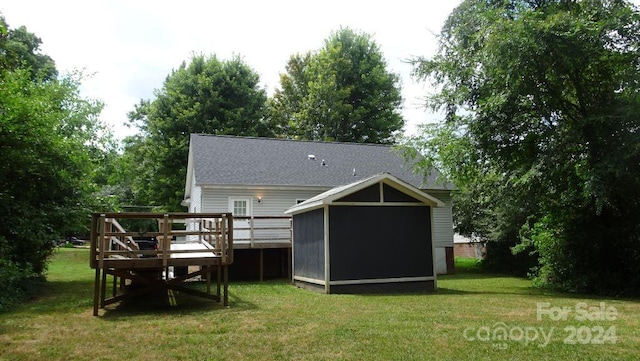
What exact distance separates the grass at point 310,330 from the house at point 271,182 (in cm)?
634

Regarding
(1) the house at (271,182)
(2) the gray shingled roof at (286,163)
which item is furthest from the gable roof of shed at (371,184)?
(2) the gray shingled roof at (286,163)

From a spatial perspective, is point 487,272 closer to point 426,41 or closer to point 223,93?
point 426,41

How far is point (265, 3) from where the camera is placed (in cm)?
909

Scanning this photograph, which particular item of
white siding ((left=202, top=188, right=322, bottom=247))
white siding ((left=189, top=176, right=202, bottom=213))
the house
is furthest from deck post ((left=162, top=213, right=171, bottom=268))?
white siding ((left=189, top=176, right=202, bottom=213))

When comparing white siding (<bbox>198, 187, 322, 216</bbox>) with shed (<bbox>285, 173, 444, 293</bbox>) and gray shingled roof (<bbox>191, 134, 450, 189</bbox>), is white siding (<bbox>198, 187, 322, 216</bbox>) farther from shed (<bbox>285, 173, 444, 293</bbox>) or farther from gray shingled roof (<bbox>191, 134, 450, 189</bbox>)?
shed (<bbox>285, 173, 444, 293</bbox>)

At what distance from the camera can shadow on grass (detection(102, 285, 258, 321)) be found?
8.32 metres

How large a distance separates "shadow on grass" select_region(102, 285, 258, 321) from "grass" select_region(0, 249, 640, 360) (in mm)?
36

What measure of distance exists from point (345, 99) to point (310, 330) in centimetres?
2922

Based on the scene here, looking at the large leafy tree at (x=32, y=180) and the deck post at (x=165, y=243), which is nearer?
the deck post at (x=165, y=243)

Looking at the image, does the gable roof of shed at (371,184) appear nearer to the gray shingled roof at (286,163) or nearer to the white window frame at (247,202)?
the gray shingled roof at (286,163)

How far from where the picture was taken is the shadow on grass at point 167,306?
8.32 metres

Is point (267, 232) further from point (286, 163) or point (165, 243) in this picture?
point (165, 243)

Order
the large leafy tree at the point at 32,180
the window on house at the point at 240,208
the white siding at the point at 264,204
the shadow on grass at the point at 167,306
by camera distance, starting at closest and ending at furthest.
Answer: the shadow on grass at the point at 167,306, the large leafy tree at the point at 32,180, the white siding at the point at 264,204, the window on house at the point at 240,208

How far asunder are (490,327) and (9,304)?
8.91m
